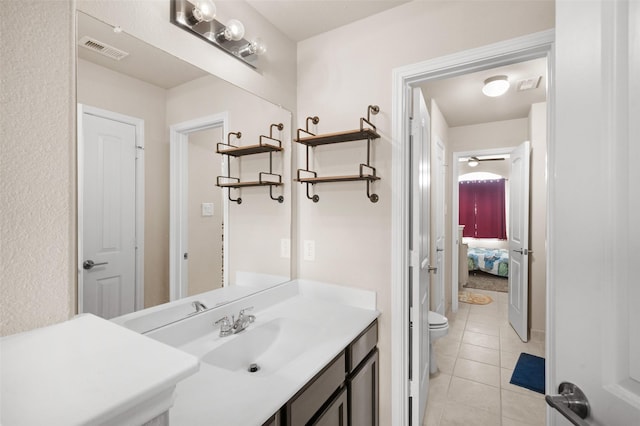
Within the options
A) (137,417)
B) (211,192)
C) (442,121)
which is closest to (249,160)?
(211,192)

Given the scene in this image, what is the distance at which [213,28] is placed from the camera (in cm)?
136

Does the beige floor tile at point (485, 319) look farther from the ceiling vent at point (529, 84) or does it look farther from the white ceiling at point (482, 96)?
the ceiling vent at point (529, 84)

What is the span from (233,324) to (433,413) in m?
1.61

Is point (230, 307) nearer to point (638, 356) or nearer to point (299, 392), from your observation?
point (299, 392)

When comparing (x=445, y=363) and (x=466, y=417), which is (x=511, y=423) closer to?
(x=466, y=417)

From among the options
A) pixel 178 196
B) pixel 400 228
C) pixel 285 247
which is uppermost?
pixel 178 196

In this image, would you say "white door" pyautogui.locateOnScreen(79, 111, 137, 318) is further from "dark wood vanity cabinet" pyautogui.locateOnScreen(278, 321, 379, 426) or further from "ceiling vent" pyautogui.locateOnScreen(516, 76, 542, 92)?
"ceiling vent" pyautogui.locateOnScreen(516, 76, 542, 92)

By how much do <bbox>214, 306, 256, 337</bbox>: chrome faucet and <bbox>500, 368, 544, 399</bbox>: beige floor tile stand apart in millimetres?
2173

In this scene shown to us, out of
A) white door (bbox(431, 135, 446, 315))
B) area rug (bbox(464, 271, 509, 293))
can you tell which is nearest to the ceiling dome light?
white door (bbox(431, 135, 446, 315))

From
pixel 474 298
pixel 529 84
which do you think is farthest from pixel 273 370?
pixel 474 298

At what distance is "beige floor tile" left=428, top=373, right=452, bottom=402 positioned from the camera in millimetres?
2205

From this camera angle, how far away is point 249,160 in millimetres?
1689

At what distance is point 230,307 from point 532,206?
3.40 m

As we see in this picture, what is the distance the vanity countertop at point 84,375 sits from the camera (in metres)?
0.44
